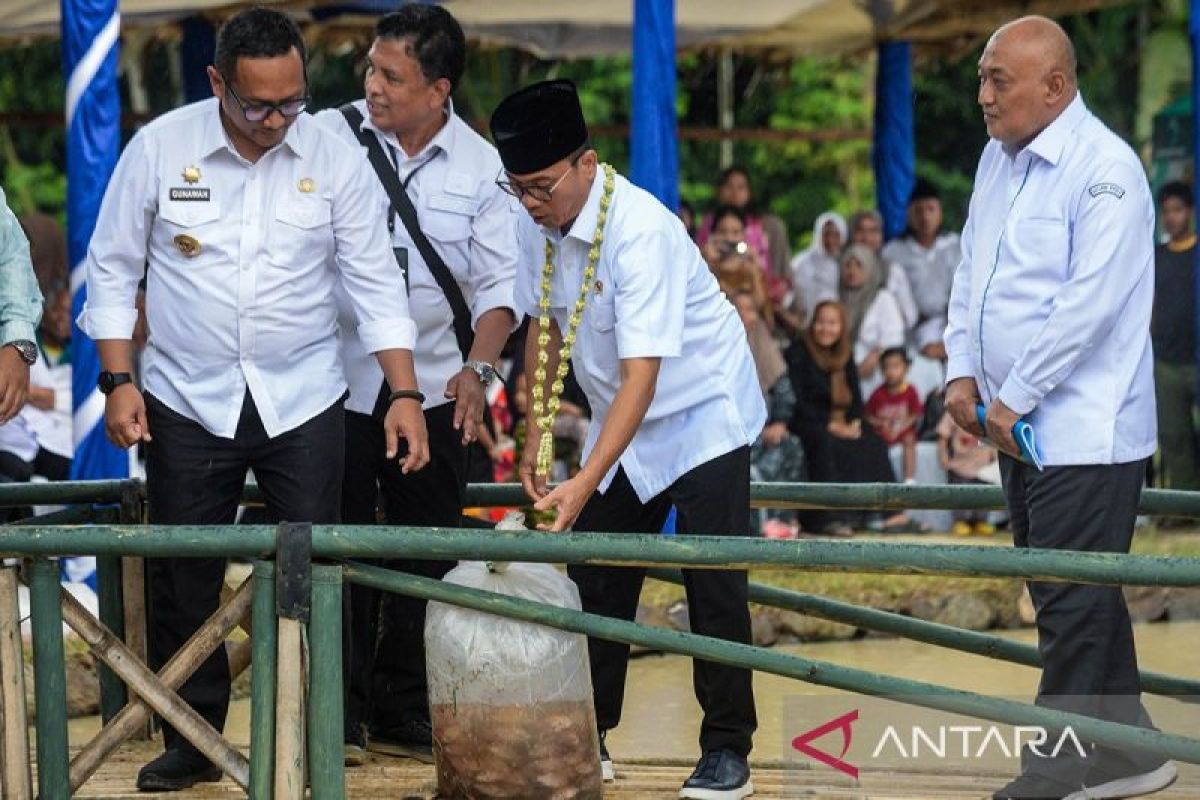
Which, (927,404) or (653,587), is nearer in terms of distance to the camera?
(653,587)

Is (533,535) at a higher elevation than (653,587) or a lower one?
higher

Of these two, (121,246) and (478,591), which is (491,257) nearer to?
(121,246)

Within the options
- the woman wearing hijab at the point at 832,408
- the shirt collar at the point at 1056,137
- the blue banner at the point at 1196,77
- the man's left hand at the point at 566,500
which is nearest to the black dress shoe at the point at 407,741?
the man's left hand at the point at 566,500

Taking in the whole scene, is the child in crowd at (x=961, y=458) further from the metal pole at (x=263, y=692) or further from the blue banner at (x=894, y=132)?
the metal pole at (x=263, y=692)

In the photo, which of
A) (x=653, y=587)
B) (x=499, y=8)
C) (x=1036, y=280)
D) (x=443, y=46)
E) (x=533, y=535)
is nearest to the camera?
(x=533, y=535)

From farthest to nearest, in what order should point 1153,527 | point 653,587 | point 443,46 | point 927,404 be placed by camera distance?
point 927,404
point 1153,527
point 653,587
point 443,46

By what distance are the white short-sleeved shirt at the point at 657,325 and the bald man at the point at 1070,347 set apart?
1.92 ft

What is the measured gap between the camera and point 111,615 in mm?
5188

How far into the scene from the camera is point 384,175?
17.1ft

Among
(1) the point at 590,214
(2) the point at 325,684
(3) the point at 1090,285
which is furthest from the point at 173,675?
(3) the point at 1090,285

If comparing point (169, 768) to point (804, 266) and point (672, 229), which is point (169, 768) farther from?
point (804, 266)

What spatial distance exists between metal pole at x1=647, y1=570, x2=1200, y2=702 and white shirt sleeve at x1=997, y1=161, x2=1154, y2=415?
28.9 inches

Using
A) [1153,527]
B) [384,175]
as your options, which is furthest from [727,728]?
[1153,527]

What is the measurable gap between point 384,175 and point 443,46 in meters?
0.35
